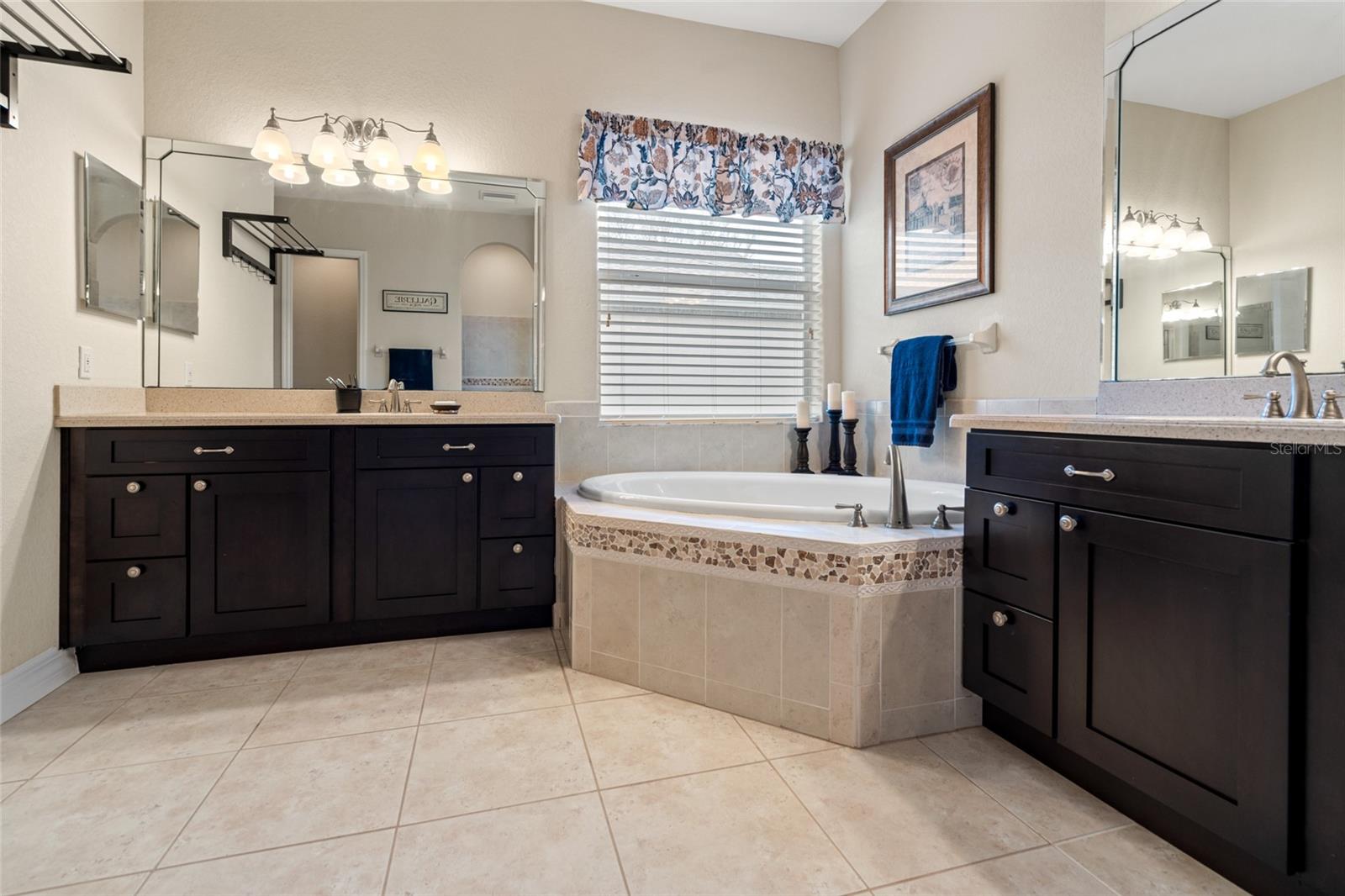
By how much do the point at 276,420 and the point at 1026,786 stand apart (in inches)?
98.6

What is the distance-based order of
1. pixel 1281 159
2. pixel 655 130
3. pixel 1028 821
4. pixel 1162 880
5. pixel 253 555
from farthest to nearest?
pixel 655 130, pixel 253 555, pixel 1281 159, pixel 1028 821, pixel 1162 880

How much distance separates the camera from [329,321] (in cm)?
271

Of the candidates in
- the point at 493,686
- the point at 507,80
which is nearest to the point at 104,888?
the point at 493,686

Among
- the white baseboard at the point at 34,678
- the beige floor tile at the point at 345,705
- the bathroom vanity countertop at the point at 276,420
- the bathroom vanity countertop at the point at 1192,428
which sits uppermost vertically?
the bathroom vanity countertop at the point at 276,420

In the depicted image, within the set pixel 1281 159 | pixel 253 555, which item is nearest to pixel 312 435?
pixel 253 555

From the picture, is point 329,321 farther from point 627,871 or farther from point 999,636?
point 999,636

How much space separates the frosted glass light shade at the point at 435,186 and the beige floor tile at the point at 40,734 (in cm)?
221

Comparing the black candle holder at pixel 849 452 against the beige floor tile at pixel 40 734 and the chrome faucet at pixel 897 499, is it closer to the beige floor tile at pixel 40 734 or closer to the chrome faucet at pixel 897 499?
the chrome faucet at pixel 897 499

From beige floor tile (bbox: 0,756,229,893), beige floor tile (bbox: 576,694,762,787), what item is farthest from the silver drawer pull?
beige floor tile (bbox: 0,756,229,893)

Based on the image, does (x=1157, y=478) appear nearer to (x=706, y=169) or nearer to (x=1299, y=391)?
(x=1299, y=391)

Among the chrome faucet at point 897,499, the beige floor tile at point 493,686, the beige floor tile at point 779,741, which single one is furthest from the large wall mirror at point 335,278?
the beige floor tile at point 779,741

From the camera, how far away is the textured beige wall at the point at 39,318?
1.80 m

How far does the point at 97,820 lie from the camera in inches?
52.8

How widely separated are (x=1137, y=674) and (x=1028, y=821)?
397mm
